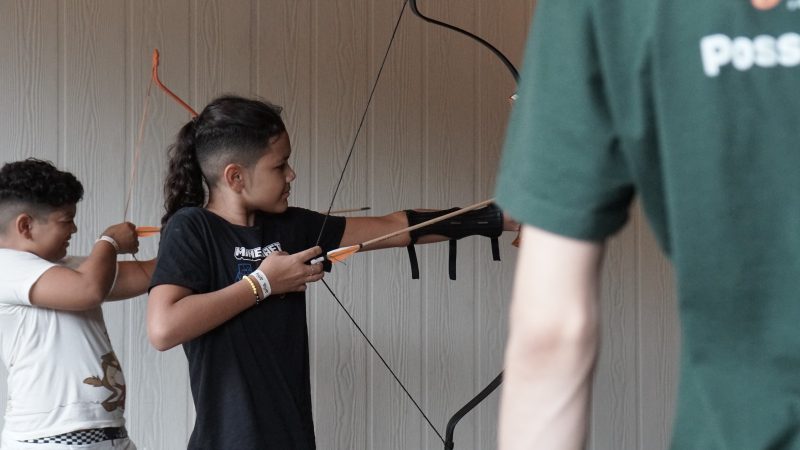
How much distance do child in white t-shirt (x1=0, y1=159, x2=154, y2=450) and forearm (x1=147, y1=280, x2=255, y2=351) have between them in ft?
1.01

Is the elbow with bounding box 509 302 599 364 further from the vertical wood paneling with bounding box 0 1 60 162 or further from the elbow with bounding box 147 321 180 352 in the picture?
the vertical wood paneling with bounding box 0 1 60 162

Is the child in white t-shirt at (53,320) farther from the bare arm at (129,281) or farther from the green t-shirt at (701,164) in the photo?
the green t-shirt at (701,164)

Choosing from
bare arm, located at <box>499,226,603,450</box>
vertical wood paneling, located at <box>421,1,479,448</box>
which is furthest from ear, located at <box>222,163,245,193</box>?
bare arm, located at <box>499,226,603,450</box>

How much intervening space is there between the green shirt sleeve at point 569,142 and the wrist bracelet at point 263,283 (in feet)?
4.22

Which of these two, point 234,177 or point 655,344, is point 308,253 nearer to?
point 234,177

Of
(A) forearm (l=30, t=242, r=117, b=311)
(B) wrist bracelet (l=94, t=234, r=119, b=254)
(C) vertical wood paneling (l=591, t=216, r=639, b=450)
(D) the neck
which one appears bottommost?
(C) vertical wood paneling (l=591, t=216, r=639, b=450)

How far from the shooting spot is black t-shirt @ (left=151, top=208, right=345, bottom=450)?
1.82 meters

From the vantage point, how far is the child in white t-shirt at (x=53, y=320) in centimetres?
205

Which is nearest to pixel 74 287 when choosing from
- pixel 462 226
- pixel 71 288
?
pixel 71 288

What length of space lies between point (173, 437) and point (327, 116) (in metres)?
0.99

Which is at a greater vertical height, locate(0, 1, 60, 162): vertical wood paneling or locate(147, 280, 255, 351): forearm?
locate(0, 1, 60, 162): vertical wood paneling

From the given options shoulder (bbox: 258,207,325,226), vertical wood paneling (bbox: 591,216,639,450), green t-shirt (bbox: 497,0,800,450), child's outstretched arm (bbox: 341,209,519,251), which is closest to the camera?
green t-shirt (bbox: 497,0,800,450)

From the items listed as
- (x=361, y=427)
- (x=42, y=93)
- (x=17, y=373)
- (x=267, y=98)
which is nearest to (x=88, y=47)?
(x=42, y=93)

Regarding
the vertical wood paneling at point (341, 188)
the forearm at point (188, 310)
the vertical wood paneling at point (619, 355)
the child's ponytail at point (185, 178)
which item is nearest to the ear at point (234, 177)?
the child's ponytail at point (185, 178)
